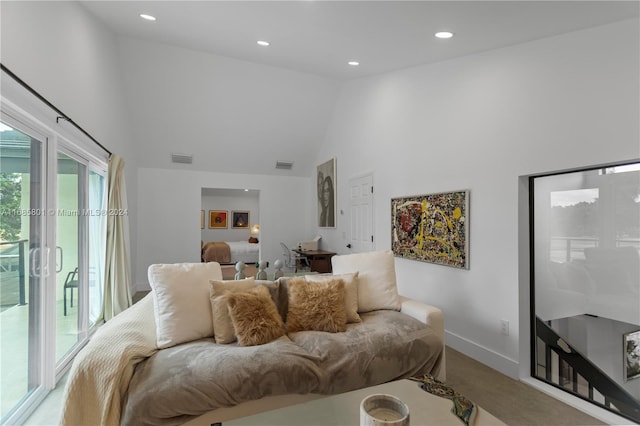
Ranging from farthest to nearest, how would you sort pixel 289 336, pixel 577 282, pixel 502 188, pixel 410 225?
1. pixel 410 225
2. pixel 502 188
3. pixel 577 282
4. pixel 289 336

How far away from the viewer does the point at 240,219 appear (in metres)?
9.98

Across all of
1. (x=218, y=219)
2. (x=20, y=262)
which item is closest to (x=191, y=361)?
(x=20, y=262)

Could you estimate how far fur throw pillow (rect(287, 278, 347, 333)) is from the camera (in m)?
2.42

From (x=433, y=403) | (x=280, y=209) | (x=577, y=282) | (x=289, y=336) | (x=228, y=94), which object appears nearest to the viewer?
(x=433, y=403)

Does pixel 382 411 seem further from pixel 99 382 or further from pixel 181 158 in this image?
pixel 181 158

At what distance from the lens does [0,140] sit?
1.94m

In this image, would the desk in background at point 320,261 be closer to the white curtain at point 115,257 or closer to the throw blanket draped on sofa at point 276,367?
the white curtain at point 115,257

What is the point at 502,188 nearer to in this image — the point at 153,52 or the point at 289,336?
the point at 289,336

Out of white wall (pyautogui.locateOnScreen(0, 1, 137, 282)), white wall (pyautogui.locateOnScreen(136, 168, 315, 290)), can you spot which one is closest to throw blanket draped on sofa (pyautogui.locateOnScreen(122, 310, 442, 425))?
white wall (pyautogui.locateOnScreen(0, 1, 137, 282))

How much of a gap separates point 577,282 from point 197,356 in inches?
112

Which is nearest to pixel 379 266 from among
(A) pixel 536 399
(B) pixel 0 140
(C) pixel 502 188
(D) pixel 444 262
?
(D) pixel 444 262

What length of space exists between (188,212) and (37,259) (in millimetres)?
3904

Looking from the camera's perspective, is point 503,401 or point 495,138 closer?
point 503,401

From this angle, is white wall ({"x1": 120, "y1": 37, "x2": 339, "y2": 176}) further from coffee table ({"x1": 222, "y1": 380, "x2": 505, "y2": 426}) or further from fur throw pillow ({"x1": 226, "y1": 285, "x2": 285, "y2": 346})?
coffee table ({"x1": 222, "y1": 380, "x2": 505, "y2": 426})
